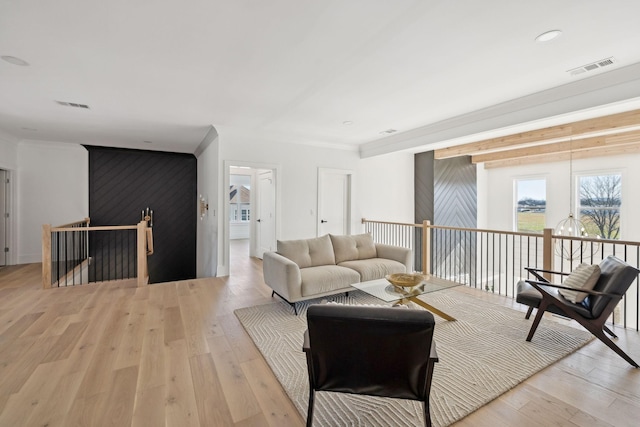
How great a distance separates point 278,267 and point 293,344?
1.08 metres

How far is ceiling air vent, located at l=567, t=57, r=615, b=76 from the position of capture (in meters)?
2.77

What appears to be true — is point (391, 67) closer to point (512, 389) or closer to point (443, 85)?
point (443, 85)

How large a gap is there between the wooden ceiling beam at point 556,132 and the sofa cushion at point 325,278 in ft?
13.2

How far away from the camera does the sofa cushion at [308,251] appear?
394 centimetres

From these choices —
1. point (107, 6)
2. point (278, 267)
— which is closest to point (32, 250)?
point (278, 267)

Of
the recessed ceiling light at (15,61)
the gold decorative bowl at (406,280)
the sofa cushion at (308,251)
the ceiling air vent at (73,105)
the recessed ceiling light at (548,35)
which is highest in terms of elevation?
the recessed ceiling light at (548,35)

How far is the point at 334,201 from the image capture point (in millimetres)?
6684

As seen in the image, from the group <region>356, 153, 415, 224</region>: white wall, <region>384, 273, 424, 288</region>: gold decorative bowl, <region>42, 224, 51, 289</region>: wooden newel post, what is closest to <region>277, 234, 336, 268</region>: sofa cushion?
<region>384, 273, 424, 288</region>: gold decorative bowl

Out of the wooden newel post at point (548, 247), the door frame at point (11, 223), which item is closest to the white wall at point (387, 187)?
the wooden newel post at point (548, 247)

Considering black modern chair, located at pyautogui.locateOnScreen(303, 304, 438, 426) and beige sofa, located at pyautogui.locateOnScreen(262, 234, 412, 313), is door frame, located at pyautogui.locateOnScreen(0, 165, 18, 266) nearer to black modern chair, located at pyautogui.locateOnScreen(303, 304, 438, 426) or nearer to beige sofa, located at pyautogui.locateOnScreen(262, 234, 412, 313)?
beige sofa, located at pyautogui.locateOnScreen(262, 234, 412, 313)

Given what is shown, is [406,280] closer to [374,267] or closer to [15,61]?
[374,267]

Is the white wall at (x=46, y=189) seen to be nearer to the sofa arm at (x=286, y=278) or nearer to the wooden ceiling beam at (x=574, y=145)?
the sofa arm at (x=286, y=278)

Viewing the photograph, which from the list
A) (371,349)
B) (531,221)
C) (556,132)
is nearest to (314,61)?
(371,349)

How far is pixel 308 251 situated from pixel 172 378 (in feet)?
7.33
